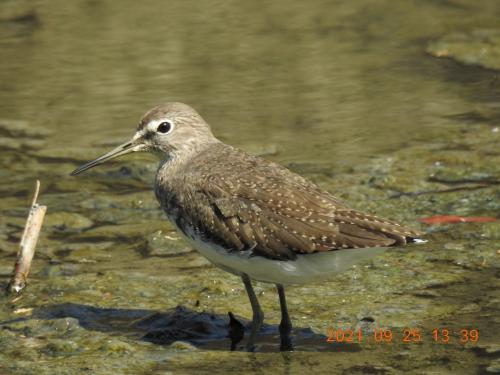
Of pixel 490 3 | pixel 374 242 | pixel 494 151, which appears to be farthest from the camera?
pixel 490 3

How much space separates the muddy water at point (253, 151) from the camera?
6.25m

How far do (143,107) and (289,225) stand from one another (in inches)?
201

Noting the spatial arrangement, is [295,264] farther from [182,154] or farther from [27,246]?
[27,246]

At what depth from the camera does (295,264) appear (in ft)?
19.5

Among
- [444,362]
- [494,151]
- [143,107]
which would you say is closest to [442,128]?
[494,151]

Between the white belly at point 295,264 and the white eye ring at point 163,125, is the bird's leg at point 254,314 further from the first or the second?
the white eye ring at point 163,125

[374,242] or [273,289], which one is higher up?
[374,242]

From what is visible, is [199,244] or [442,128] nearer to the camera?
[199,244]

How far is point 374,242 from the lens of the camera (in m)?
5.71

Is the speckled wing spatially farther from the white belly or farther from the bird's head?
the bird's head

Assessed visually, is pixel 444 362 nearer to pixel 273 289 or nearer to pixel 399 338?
pixel 399 338

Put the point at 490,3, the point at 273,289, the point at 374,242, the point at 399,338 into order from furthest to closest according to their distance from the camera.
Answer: the point at 490,3 → the point at 273,289 → the point at 399,338 → the point at 374,242
